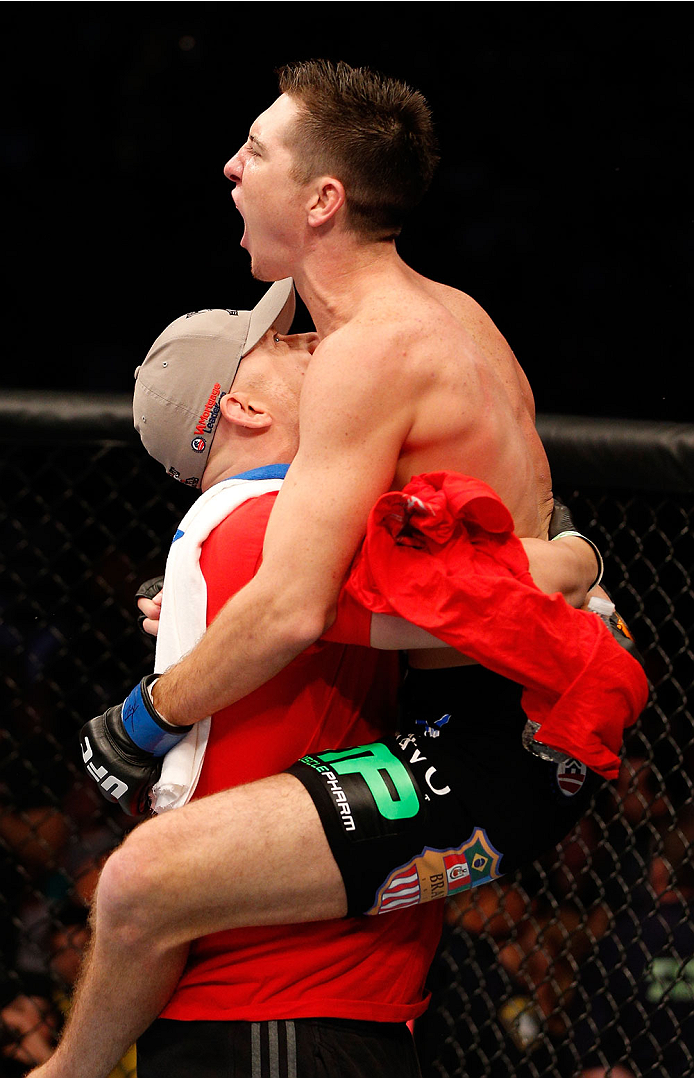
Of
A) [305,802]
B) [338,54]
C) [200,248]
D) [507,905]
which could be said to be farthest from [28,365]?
[305,802]

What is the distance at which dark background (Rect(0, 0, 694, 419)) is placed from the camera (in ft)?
8.37

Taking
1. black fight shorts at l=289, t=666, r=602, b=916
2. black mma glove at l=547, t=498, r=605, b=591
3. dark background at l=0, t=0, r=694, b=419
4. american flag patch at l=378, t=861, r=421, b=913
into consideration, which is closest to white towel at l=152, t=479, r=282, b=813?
black fight shorts at l=289, t=666, r=602, b=916

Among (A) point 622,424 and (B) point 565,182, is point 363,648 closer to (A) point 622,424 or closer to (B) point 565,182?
(A) point 622,424

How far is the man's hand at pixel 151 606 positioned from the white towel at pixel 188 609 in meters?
0.06

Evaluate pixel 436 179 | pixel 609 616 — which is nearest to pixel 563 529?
pixel 609 616

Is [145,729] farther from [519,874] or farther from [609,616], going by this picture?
[519,874]

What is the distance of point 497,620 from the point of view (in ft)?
3.18

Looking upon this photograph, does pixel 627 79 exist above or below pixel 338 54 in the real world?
below

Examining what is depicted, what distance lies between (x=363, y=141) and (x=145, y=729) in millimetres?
700

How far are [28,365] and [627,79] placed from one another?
69.7 inches

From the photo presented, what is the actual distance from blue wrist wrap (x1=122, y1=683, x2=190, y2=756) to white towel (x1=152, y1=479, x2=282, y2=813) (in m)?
0.02

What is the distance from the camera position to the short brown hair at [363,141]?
1149mm

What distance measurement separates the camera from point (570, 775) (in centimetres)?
115

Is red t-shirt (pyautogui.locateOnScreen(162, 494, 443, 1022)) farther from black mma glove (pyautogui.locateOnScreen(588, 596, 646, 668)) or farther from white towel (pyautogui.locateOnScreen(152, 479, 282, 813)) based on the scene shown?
black mma glove (pyautogui.locateOnScreen(588, 596, 646, 668))
